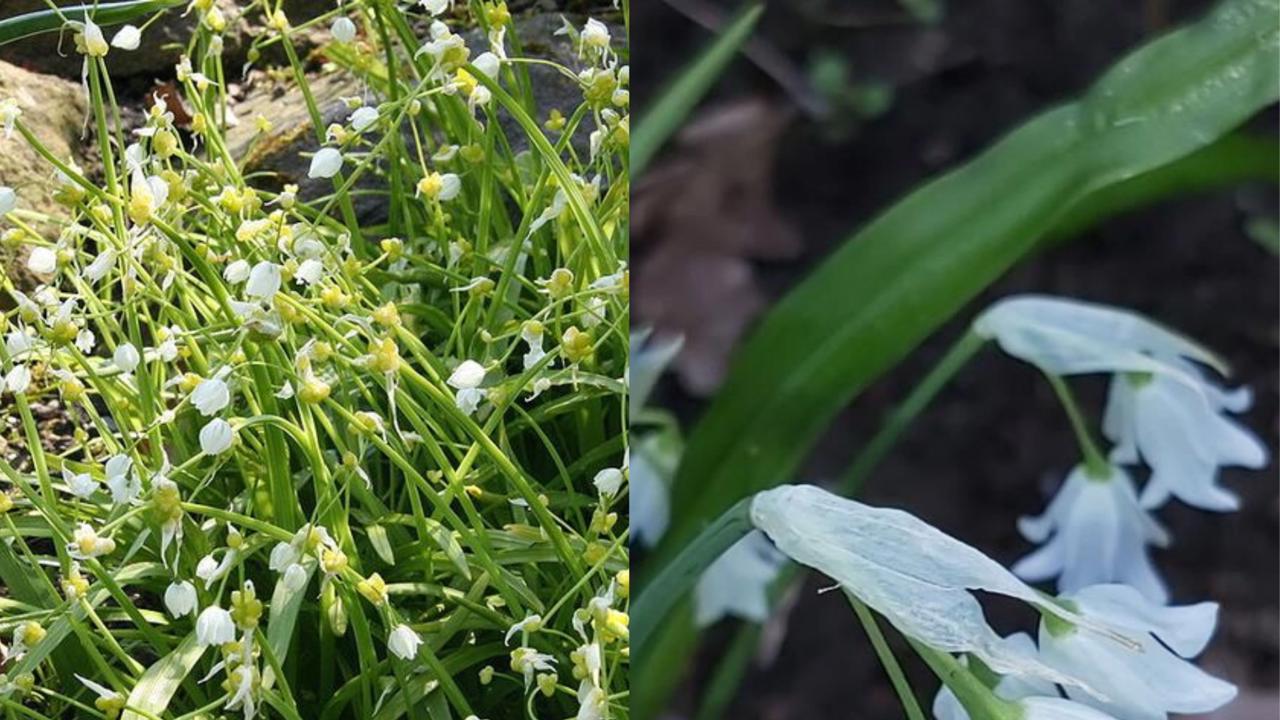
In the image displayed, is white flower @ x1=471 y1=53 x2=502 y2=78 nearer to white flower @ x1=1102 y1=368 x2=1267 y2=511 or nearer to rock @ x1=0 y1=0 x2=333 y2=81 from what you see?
white flower @ x1=1102 y1=368 x2=1267 y2=511

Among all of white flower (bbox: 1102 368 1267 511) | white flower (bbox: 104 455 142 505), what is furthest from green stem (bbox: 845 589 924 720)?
white flower (bbox: 104 455 142 505)

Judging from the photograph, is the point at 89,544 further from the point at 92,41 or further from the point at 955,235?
the point at 955,235

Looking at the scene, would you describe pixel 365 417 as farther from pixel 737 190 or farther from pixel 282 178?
pixel 282 178

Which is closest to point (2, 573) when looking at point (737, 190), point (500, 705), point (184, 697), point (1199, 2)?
point (184, 697)

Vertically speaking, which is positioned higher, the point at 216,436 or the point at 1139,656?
the point at 1139,656

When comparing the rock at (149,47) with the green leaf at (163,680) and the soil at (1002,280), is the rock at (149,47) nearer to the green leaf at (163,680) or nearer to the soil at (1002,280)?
A: the green leaf at (163,680)

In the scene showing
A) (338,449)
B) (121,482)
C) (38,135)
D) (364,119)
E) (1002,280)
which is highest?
(1002,280)

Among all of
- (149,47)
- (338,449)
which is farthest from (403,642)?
(149,47)
